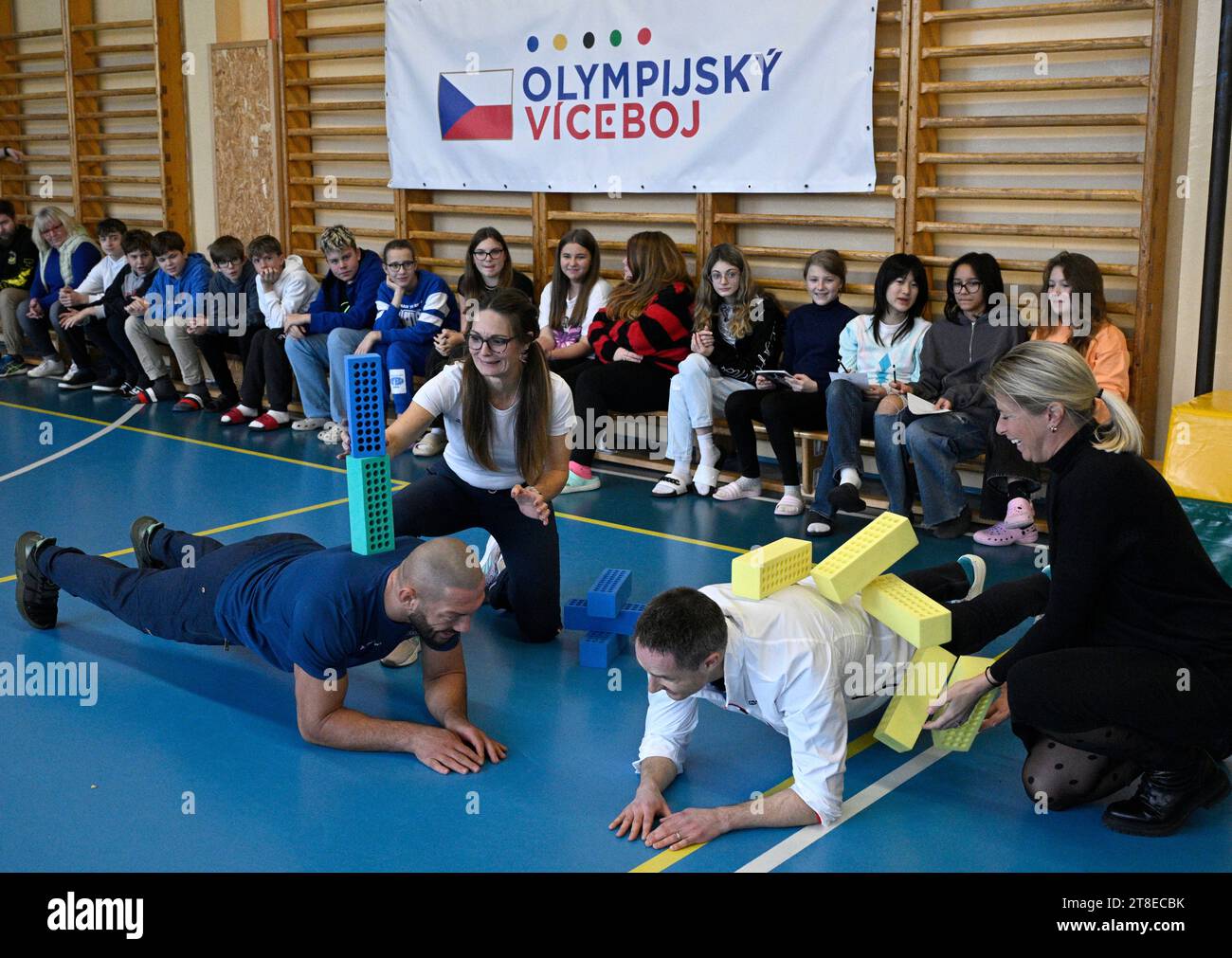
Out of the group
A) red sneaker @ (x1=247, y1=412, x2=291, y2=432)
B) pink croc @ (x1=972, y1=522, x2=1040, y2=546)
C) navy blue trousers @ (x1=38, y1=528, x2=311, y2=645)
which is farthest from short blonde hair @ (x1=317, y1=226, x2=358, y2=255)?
pink croc @ (x1=972, y1=522, x2=1040, y2=546)

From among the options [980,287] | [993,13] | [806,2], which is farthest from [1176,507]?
[806,2]

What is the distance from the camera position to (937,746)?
11.3 ft

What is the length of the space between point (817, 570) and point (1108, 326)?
9.66ft

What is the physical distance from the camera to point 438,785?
324 cm

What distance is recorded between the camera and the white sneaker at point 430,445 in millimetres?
7148

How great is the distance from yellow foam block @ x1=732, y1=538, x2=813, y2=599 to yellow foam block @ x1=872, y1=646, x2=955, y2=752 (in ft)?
1.29

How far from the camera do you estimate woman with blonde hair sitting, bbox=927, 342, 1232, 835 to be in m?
2.77

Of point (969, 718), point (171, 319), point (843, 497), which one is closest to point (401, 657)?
point (969, 718)

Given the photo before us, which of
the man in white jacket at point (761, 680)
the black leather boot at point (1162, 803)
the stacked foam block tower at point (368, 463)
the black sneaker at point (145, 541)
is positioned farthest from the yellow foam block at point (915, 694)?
the black sneaker at point (145, 541)

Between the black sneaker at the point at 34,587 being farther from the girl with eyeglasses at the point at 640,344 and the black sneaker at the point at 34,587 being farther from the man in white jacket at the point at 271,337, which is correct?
the man in white jacket at the point at 271,337

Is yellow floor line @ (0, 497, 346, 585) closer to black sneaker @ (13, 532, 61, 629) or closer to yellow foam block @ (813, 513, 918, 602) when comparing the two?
black sneaker @ (13, 532, 61, 629)

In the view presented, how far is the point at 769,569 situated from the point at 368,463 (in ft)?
3.86

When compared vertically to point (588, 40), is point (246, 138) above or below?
below

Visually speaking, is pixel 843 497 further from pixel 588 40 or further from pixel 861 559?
pixel 588 40
